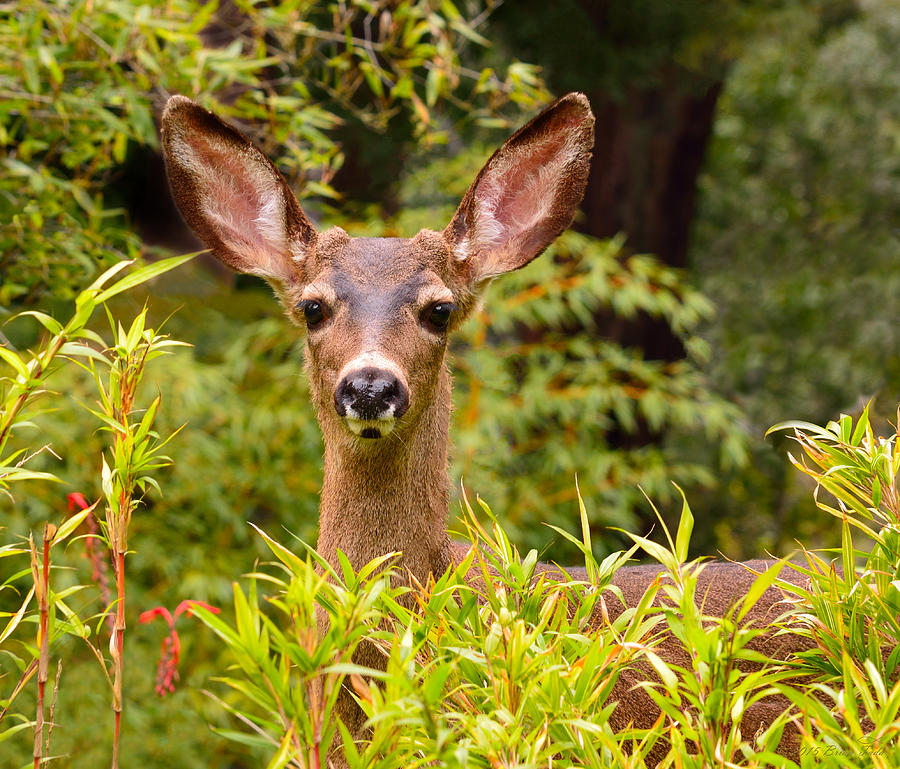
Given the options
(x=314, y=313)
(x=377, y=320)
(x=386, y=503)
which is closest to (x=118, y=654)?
(x=386, y=503)

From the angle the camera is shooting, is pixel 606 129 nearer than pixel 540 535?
No

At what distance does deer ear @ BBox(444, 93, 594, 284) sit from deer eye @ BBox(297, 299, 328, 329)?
0.49m

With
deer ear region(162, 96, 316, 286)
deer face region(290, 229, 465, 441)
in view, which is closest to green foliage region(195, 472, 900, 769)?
deer face region(290, 229, 465, 441)

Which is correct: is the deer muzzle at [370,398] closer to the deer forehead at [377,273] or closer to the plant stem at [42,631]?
the deer forehead at [377,273]

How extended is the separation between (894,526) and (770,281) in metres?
10.4

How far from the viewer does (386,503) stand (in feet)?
9.84

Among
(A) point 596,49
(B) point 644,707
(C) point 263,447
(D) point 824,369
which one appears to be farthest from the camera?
(D) point 824,369

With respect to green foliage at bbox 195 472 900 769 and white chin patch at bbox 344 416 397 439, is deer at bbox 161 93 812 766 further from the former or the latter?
green foliage at bbox 195 472 900 769

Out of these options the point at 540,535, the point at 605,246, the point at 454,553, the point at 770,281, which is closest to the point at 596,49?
the point at 605,246

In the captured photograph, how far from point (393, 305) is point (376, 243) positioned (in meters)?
0.32

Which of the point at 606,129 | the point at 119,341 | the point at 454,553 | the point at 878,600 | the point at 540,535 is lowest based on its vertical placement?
the point at 540,535

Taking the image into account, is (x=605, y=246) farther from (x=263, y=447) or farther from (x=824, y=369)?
(x=824, y=369)

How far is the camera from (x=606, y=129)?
8.53 metres

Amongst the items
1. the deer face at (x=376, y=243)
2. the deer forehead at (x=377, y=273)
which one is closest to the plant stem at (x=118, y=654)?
the deer face at (x=376, y=243)
